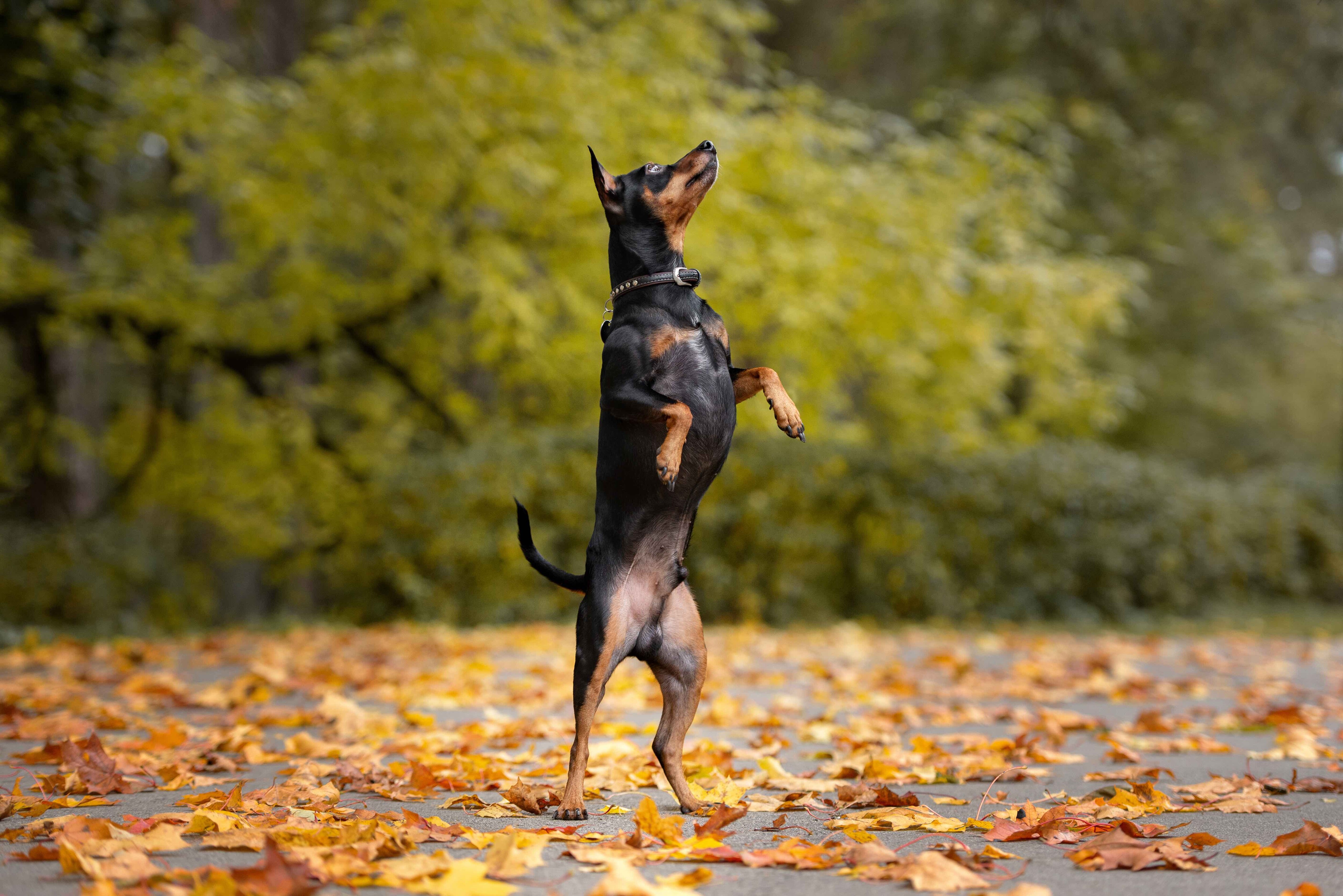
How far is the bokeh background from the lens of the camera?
1120cm

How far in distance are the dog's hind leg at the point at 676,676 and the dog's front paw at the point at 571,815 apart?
0.27 metres

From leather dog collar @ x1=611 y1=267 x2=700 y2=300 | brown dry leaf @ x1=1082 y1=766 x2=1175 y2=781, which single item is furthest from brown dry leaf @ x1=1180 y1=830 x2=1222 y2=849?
leather dog collar @ x1=611 y1=267 x2=700 y2=300

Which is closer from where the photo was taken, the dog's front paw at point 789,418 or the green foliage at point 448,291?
the dog's front paw at point 789,418

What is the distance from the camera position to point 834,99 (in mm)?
17375

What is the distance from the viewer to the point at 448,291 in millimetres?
12656

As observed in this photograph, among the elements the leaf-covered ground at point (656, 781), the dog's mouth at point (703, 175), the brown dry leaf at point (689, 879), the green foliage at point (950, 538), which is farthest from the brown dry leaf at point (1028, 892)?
the green foliage at point (950, 538)

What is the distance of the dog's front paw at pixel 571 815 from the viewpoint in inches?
122

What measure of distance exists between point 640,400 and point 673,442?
0.17 meters

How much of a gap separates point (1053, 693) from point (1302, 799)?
3229 mm

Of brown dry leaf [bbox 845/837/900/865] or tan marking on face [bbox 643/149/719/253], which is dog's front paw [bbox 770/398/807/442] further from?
brown dry leaf [bbox 845/837/900/865]

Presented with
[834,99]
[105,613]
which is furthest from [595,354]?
[834,99]

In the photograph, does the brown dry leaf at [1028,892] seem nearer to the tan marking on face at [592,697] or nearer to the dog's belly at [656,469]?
the tan marking on face at [592,697]

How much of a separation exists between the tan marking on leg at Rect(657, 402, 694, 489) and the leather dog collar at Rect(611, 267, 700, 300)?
1.36 feet

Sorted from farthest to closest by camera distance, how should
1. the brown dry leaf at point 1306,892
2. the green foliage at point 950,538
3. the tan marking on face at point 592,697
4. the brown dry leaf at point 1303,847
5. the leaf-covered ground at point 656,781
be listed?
the green foliage at point 950,538
the tan marking on face at point 592,697
the brown dry leaf at point 1303,847
the leaf-covered ground at point 656,781
the brown dry leaf at point 1306,892
